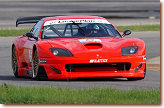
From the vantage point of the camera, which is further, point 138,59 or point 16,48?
point 16,48

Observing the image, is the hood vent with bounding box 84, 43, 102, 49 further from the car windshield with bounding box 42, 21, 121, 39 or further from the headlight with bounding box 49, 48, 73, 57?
the car windshield with bounding box 42, 21, 121, 39

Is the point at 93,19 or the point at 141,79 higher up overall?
the point at 93,19

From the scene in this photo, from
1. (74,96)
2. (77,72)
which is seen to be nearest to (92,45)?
(77,72)

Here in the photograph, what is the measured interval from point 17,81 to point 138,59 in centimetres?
235

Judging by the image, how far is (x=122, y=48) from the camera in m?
12.0

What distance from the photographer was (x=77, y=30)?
13.4 metres

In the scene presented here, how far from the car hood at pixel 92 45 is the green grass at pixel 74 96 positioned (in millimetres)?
1963

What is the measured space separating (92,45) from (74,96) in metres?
3.04

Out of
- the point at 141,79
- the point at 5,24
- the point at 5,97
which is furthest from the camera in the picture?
the point at 5,24

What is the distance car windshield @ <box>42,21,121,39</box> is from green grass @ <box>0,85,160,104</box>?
330 cm

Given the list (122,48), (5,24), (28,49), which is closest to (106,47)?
(122,48)

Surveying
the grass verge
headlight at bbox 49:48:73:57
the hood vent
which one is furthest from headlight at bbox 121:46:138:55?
the grass verge

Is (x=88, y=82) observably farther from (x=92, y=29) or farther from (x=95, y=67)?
(x=92, y=29)

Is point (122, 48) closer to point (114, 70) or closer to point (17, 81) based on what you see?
point (114, 70)
